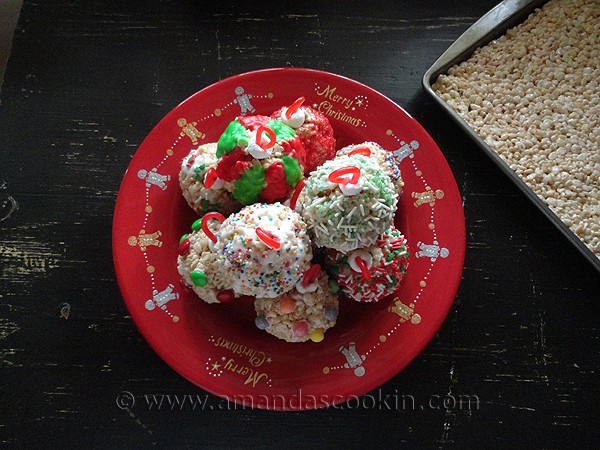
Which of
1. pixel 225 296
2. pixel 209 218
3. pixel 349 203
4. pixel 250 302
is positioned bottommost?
pixel 250 302

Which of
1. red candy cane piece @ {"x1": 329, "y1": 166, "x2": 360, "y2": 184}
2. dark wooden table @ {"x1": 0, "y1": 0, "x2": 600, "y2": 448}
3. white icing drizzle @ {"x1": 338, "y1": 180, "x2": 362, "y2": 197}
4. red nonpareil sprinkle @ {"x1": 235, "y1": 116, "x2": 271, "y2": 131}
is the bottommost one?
dark wooden table @ {"x1": 0, "y1": 0, "x2": 600, "y2": 448}

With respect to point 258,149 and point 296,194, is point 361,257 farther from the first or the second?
point 258,149

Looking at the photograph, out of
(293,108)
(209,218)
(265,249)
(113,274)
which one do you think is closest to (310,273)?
(265,249)

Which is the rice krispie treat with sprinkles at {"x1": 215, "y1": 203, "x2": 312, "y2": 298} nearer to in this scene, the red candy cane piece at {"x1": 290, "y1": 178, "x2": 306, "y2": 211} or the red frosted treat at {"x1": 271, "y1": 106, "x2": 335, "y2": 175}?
the red candy cane piece at {"x1": 290, "y1": 178, "x2": 306, "y2": 211}

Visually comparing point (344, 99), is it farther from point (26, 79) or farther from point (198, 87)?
point (26, 79)

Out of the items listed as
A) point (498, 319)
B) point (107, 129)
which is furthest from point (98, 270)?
point (498, 319)

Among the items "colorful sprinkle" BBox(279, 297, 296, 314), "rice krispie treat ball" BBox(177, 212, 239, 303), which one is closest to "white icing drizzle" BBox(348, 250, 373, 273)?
"colorful sprinkle" BBox(279, 297, 296, 314)
